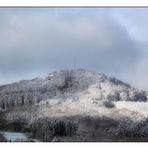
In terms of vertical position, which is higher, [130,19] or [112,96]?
[130,19]

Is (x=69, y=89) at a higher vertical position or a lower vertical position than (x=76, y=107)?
higher

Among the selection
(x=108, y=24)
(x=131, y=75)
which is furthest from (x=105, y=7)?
(x=131, y=75)

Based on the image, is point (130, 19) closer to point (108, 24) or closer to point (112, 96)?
point (108, 24)

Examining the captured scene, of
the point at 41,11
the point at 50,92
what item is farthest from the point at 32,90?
the point at 41,11
